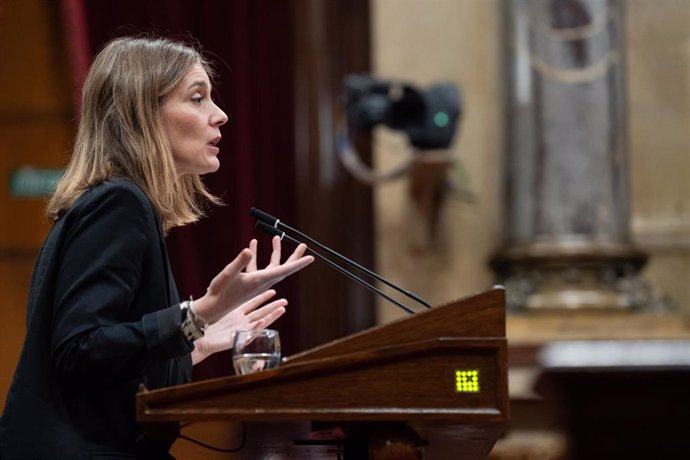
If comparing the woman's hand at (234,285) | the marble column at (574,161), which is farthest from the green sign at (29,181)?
the woman's hand at (234,285)

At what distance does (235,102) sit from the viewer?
4789mm

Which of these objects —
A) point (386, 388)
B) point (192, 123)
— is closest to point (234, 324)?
point (192, 123)

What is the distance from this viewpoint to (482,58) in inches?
202

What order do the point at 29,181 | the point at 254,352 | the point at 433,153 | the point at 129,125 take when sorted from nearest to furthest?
the point at 254,352, the point at 129,125, the point at 433,153, the point at 29,181

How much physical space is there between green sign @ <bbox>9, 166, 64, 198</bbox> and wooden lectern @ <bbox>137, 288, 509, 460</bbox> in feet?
11.1

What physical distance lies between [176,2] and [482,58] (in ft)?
4.12

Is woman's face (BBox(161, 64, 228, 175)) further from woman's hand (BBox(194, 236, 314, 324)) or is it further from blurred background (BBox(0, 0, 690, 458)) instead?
blurred background (BBox(0, 0, 690, 458))

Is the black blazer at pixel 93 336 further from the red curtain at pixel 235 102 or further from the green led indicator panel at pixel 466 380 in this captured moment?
the red curtain at pixel 235 102

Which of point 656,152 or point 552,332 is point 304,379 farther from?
point 656,152

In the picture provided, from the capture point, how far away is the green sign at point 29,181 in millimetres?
4969

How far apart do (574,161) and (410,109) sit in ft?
2.05

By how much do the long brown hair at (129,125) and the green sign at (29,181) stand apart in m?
2.98

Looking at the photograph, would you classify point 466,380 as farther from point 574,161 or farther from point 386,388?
point 574,161

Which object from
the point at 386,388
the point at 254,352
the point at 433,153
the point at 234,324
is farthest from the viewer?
the point at 433,153
